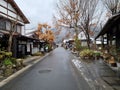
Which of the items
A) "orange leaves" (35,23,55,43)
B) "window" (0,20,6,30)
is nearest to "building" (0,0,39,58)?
"window" (0,20,6,30)

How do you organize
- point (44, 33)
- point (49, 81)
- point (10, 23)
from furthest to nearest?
point (44, 33) < point (10, 23) < point (49, 81)

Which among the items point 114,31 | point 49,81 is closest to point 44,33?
point 114,31

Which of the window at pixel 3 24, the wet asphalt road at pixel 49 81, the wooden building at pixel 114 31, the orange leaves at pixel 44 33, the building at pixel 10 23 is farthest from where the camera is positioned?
the orange leaves at pixel 44 33

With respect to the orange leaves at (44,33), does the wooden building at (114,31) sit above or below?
below

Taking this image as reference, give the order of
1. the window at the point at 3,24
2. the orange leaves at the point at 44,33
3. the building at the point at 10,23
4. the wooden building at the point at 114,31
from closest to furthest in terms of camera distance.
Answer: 1. the wooden building at the point at 114,31
2. the building at the point at 10,23
3. the window at the point at 3,24
4. the orange leaves at the point at 44,33

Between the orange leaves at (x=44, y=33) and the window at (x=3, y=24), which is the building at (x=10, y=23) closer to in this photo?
the window at (x=3, y=24)

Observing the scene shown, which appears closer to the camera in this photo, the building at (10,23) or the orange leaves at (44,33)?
the building at (10,23)

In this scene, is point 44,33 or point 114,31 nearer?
point 114,31

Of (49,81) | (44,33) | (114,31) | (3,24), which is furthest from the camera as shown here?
(44,33)

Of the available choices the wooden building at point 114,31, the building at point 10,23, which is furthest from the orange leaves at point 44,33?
the wooden building at point 114,31


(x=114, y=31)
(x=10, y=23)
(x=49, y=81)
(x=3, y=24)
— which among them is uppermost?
(x=10, y=23)

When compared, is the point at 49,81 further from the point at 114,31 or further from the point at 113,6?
the point at 113,6

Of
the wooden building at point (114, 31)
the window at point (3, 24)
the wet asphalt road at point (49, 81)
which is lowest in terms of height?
the wet asphalt road at point (49, 81)

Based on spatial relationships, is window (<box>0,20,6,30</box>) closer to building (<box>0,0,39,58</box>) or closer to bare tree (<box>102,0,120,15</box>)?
building (<box>0,0,39,58</box>)
